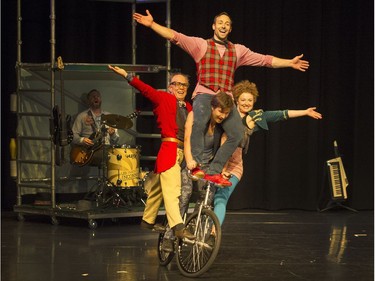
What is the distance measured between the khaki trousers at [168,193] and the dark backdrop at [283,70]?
3634 mm

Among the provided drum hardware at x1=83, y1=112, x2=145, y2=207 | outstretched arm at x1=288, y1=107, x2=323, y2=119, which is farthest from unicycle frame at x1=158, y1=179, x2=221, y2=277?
drum hardware at x1=83, y1=112, x2=145, y2=207

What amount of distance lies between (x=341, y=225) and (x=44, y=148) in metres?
3.07

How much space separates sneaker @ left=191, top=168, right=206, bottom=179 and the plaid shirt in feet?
2.64

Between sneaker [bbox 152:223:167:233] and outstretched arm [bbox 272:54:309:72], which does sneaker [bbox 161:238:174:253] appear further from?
outstretched arm [bbox 272:54:309:72]

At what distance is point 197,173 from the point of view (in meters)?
6.18

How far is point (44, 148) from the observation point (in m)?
9.88

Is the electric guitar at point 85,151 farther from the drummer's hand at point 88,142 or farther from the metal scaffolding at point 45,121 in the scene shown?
the metal scaffolding at point 45,121

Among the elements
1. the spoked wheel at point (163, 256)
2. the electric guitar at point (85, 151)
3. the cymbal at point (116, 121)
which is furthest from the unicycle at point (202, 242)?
the electric guitar at point (85, 151)

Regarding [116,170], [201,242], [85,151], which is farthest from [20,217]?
[201,242]

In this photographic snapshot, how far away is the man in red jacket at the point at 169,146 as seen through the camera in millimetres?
6453

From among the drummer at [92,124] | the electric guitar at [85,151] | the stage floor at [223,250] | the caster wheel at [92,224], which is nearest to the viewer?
the stage floor at [223,250]

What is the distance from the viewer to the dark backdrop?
10.1 m

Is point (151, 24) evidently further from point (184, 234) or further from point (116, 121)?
point (116, 121)

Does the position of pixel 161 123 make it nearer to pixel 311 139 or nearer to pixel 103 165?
pixel 103 165
